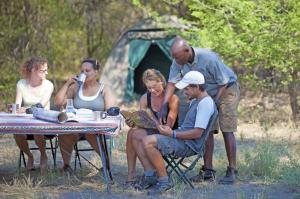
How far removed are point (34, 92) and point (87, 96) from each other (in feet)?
1.88

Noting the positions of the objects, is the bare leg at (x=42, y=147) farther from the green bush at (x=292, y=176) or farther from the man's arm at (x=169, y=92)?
the green bush at (x=292, y=176)

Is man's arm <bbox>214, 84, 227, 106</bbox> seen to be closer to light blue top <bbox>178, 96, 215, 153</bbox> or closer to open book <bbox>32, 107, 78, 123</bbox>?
light blue top <bbox>178, 96, 215, 153</bbox>

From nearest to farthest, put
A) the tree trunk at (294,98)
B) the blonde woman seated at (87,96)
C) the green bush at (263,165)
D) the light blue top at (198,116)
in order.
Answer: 1. the light blue top at (198,116)
2. the blonde woman seated at (87,96)
3. the green bush at (263,165)
4. the tree trunk at (294,98)

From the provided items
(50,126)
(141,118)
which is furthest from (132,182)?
(50,126)

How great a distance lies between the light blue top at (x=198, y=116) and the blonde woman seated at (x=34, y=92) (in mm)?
1569

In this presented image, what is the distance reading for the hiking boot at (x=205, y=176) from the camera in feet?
19.7

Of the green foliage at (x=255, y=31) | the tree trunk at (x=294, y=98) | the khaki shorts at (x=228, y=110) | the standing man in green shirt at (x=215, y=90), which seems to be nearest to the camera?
the standing man in green shirt at (x=215, y=90)

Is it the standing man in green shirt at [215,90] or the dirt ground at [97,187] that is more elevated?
the standing man in green shirt at [215,90]

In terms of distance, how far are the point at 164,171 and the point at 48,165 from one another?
178cm

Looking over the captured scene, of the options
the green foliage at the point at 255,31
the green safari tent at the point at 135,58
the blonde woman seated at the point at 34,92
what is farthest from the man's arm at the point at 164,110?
the green safari tent at the point at 135,58

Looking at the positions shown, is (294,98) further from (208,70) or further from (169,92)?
(169,92)

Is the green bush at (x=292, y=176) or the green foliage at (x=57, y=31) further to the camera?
the green foliage at (x=57, y=31)

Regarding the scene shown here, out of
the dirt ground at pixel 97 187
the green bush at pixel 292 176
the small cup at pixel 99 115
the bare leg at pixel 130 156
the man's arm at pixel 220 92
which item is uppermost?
the man's arm at pixel 220 92

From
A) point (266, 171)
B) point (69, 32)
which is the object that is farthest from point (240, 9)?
point (69, 32)
